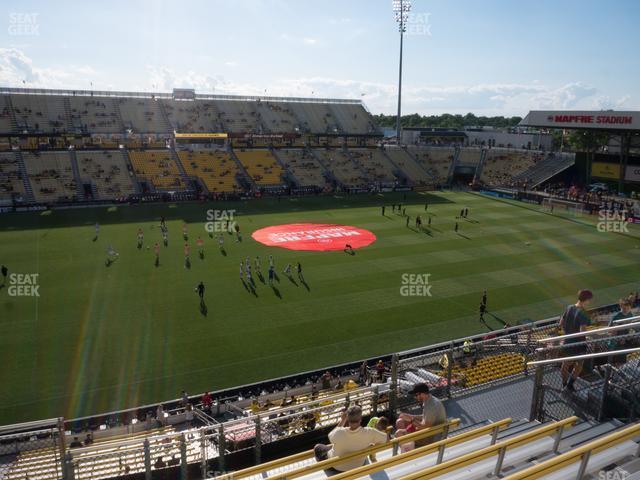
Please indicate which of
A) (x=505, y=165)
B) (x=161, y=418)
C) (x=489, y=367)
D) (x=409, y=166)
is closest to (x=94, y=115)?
(x=409, y=166)

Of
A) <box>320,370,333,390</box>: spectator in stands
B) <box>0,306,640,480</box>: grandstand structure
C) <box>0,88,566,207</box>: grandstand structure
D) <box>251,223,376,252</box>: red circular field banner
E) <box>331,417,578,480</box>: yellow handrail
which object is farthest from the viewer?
<box>0,88,566,207</box>: grandstand structure

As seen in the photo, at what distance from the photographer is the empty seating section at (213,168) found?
54.8m

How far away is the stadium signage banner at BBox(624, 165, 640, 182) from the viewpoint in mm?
52406

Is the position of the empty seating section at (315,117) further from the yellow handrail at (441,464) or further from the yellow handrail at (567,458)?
the yellow handrail at (567,458)

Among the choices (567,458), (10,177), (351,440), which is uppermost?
(567,458)

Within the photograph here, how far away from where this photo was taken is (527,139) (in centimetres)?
7562

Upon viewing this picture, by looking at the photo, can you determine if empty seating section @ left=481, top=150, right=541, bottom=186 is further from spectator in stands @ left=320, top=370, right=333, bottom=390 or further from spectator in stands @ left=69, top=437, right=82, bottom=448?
spectator in stands @ left=69, top=437, right=82, bottom=448

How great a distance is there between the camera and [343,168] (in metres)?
64.6

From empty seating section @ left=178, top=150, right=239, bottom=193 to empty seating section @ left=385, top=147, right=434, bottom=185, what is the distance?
23.3 meters

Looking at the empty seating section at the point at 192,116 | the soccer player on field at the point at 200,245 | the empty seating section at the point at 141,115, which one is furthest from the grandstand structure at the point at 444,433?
the empty seating section at the point at 192,116

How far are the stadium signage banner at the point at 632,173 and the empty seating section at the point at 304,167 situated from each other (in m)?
32.8
